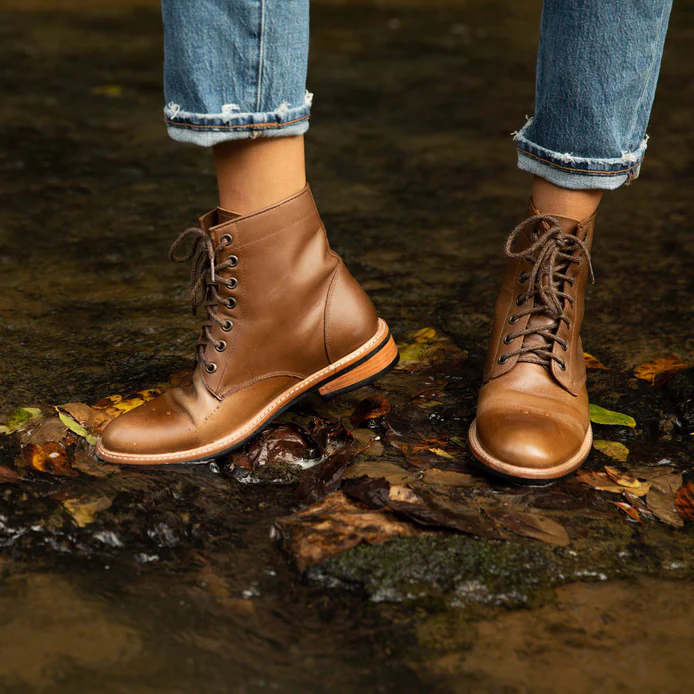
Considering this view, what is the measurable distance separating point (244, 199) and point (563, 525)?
2.65 ft

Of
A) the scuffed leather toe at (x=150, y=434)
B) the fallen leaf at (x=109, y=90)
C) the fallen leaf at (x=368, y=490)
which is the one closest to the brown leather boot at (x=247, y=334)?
the scuffed leather toe at (x=150, y=434)

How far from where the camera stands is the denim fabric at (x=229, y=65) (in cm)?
129

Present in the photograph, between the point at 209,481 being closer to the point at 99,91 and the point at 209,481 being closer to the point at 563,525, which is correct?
the point at 563,525

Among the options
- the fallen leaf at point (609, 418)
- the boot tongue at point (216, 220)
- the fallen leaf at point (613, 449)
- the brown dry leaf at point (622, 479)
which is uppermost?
the boot tongue at point (216, 220)

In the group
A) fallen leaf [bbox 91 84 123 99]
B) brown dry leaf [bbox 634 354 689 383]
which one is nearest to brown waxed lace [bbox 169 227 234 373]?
brown dry leaf [bbox 634 354 689 383]

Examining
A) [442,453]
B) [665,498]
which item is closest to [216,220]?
[442,453]

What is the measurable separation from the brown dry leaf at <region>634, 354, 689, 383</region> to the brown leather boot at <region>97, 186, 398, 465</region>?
0.75 metres

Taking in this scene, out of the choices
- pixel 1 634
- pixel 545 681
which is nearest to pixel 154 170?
pixel 1 634

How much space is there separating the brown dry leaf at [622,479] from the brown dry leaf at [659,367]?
0.40 m

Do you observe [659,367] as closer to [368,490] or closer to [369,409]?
[369,409]

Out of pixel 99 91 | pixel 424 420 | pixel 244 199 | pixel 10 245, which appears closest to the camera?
pixel 244 199

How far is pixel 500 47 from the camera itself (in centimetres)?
547

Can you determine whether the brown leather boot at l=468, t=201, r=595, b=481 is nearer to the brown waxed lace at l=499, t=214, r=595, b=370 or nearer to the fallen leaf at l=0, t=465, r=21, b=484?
the brown waxed lace at l=499, t=214, r=595, b=370

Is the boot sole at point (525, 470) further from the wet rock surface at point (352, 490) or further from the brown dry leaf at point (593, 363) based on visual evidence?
the brown dry leaf at point (593, 363)
